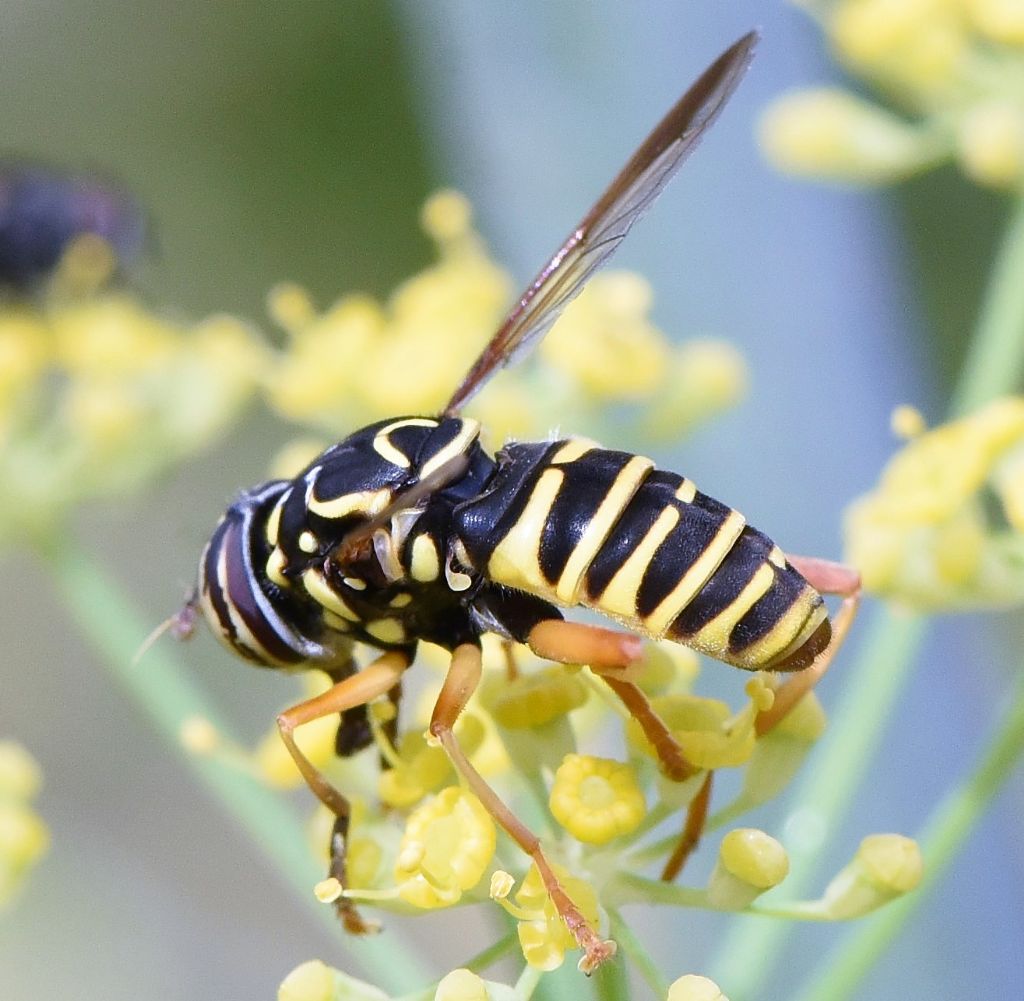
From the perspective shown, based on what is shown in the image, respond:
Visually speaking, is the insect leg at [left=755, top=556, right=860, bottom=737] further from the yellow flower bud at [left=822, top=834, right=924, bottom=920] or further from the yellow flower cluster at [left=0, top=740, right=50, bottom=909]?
the yellow flower cluster at [left=0, top=740, right=50, bottom=909]

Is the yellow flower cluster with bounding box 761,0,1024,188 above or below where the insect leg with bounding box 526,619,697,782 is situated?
above

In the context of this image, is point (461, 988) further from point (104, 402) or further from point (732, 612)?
point (104, 402)

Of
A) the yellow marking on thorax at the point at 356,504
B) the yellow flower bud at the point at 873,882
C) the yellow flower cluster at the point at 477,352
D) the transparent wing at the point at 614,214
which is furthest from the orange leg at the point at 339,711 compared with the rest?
the yellow flower cluster at the point at 477,352

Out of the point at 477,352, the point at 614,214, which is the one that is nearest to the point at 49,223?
the point at 477,352

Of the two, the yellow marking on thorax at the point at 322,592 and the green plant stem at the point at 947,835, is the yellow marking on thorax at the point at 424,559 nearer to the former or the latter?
the yellow marking on thorax at the point at 322,592

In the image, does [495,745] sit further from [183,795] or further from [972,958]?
[183,795]

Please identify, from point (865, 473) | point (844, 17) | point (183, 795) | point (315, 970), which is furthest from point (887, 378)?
point (183, 795)

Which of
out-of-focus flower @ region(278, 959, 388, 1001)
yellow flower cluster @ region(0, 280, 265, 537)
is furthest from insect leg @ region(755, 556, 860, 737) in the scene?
yellow flower cluster @ region(0, 280, 265, 537)
